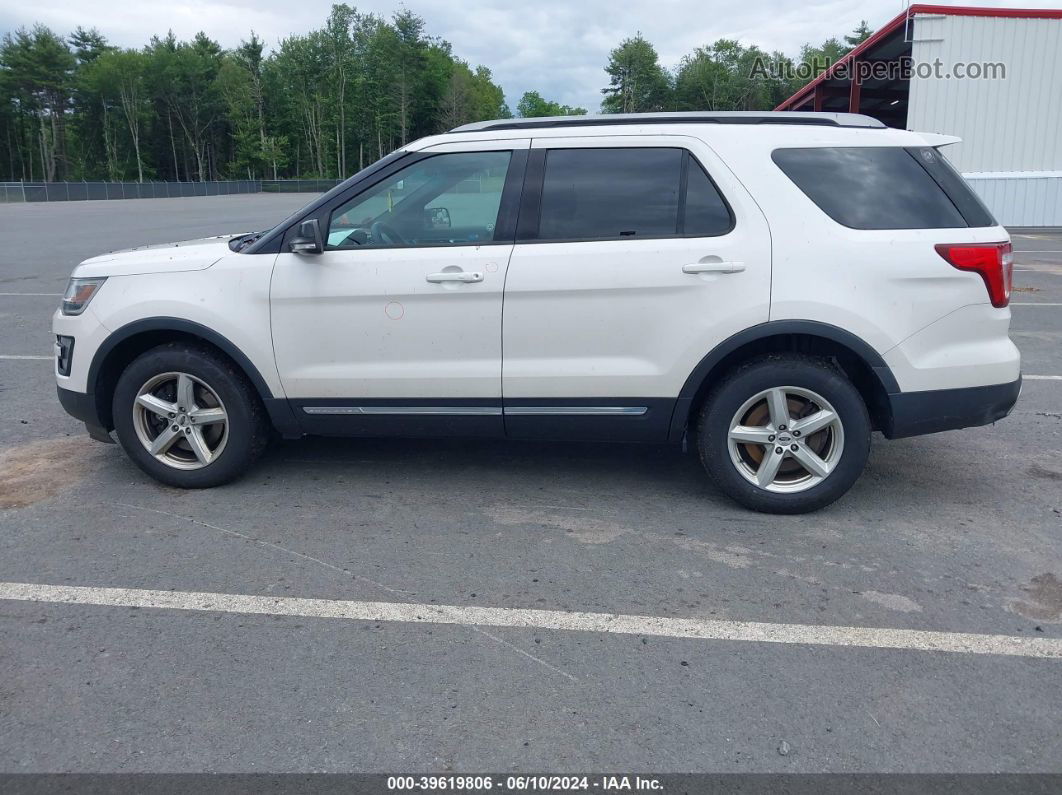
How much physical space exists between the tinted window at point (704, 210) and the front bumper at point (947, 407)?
1157 millimetres

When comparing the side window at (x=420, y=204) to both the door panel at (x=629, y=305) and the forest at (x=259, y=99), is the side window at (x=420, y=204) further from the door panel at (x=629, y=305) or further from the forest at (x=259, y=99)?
the forest at (x=259, y=99)

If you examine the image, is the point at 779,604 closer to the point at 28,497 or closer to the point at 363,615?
the point at 363,615

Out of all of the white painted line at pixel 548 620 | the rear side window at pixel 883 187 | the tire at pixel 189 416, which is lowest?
the white painted line at pixel 548 620

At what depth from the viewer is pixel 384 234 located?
4734 millimetres

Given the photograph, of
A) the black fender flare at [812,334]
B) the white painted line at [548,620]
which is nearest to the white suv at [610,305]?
the black fender flare at [812,334]

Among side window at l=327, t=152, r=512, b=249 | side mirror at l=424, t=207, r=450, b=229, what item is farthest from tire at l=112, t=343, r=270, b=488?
side mirror at l=424, t=207, r=450, b=229

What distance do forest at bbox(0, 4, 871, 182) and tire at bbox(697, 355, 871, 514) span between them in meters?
90.9

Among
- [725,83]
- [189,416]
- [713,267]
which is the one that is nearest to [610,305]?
[713,267]

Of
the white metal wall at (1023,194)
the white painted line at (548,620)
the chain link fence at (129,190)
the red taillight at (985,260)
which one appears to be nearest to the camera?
the white painted line at (548,620)

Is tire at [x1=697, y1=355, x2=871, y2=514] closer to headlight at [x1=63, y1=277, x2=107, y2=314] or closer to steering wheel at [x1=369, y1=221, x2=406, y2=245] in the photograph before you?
steering wheel at [x1=369, y1=221, x2=406, y2=245]

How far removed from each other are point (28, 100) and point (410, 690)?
107173 millimetres

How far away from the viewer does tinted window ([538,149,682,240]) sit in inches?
179

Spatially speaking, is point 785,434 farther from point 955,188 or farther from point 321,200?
point 321,200

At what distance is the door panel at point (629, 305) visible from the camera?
4.41 meters
